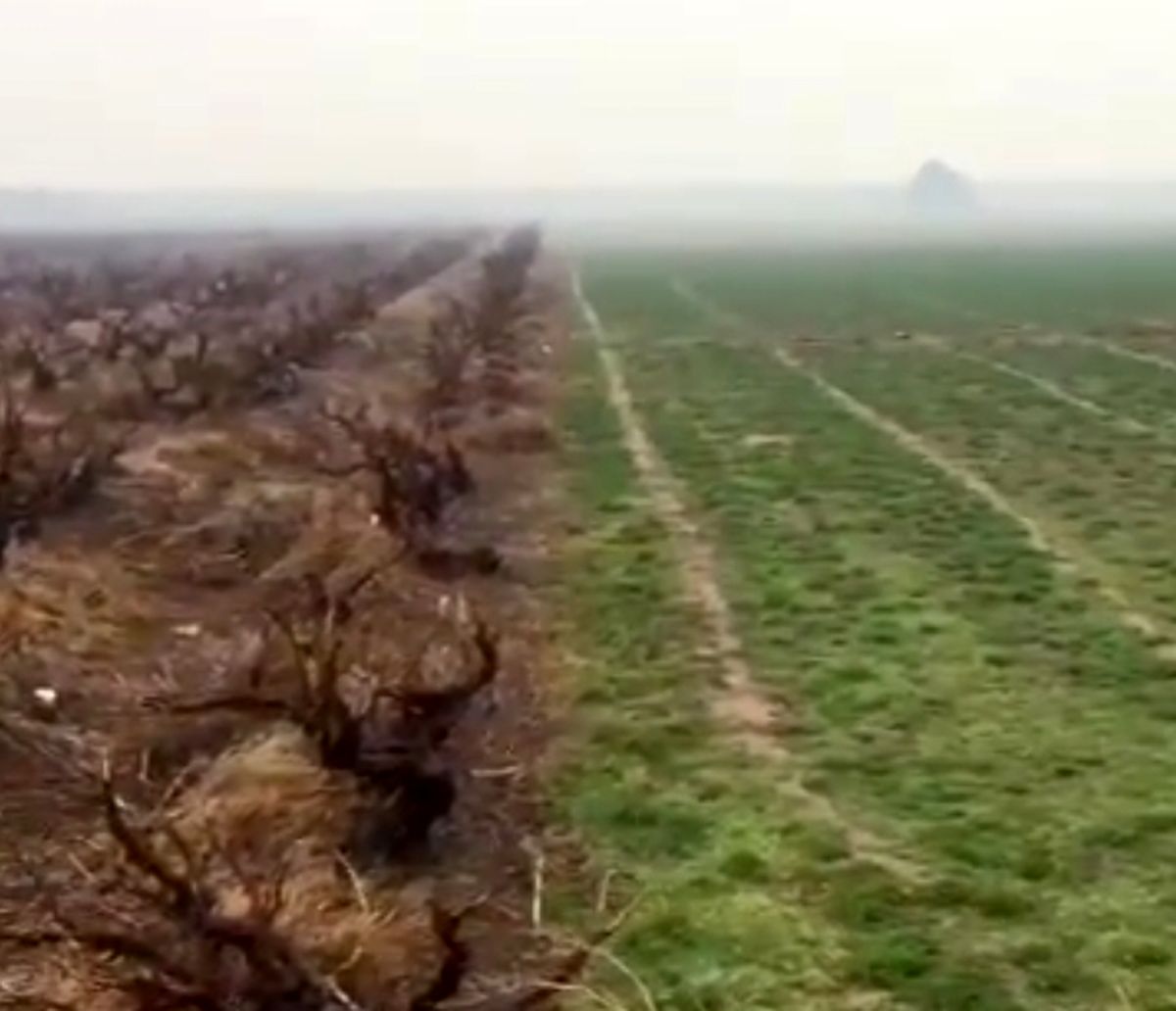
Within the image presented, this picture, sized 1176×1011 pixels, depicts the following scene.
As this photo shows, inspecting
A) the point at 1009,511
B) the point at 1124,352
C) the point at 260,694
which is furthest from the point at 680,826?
the point at 1124,352

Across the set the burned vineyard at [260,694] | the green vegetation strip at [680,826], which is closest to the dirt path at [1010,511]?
the green vegetation strip at [680,826]

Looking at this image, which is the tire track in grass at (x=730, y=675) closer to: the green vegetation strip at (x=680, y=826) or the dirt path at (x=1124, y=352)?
the green vegetation strip at (x=680, y=826)

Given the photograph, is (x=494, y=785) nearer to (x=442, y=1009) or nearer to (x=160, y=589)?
(x=442, y=1009)

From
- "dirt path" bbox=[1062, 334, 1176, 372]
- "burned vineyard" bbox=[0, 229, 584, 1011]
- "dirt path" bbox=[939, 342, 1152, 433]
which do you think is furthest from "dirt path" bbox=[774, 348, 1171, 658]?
"dirt path" bbox=[1062, 334, 1176, 372]

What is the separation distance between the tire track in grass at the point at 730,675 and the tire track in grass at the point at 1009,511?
2.58m

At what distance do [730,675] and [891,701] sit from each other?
120 cm

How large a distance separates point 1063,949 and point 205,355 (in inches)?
925

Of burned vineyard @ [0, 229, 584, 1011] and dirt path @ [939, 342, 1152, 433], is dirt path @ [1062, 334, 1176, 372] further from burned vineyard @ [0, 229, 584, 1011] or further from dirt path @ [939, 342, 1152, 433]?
burned vineyard @ [0, 229, 584, 1011]

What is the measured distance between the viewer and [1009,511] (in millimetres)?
20188

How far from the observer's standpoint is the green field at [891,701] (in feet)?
30.8

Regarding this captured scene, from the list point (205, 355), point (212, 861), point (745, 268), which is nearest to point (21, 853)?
point (212, 861)

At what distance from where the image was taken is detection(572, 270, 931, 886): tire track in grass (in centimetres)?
1066

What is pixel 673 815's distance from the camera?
36.8 feet

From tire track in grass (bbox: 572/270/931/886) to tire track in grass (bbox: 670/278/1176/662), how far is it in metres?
2.58
